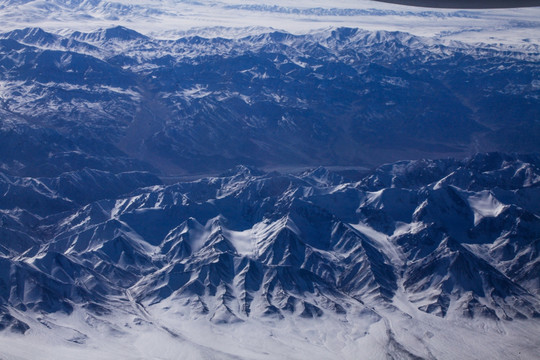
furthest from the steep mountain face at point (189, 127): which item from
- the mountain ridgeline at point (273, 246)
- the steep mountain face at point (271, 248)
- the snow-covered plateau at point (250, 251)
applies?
the steep mountain face at point (271, 248)

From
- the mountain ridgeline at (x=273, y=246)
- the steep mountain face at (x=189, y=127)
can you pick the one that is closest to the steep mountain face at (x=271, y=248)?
the mountain ridgeline at (x=273, y=246)

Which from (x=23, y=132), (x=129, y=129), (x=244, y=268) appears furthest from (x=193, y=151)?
(x=244, y=268)

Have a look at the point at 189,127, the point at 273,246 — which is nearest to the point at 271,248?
the point at 273,246

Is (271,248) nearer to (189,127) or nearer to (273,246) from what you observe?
(273,246)

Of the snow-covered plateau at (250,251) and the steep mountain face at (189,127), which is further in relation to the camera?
the steep mountain face at (189,127)

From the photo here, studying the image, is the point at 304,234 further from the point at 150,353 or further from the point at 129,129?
the point at 129,129

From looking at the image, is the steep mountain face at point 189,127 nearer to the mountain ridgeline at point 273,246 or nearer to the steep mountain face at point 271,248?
the mountain ridgeline at point 273,246

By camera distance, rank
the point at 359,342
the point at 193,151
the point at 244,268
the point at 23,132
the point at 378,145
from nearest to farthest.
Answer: the point at 359,342, the point at 244,268, the point at 23,132, the point at 193,151, the point at 378,145

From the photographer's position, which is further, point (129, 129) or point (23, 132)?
point (129, 129)

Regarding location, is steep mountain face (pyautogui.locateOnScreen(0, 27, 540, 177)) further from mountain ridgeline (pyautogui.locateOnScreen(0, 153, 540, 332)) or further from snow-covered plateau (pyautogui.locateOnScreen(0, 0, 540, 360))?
mountain ridgeline (pyautogui.locateOnScreen(0, 153, 540, 332))
